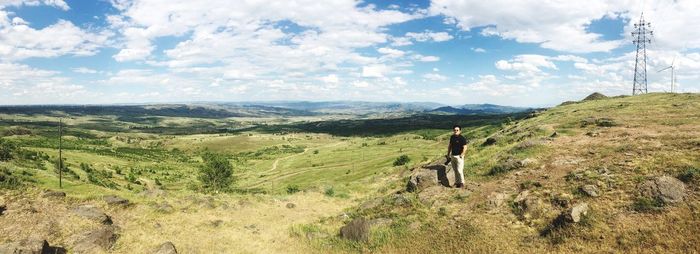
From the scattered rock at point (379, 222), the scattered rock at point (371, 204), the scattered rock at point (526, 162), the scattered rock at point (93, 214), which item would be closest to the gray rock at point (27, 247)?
the scattered rock at point (93, 214)

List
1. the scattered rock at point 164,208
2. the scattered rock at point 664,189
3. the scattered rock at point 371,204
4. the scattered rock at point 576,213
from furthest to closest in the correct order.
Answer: the scattered rock at point 371,204 < the scattered rock at point 164,208 < the scattered rock at point 576,213 < the scattered rock at point 664,189

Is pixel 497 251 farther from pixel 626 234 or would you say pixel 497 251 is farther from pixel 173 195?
pixel 173 195

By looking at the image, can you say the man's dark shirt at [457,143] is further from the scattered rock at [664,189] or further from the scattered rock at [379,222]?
the scattered rock at [664,189]

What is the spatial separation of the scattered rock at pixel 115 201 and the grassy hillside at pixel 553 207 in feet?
43.2

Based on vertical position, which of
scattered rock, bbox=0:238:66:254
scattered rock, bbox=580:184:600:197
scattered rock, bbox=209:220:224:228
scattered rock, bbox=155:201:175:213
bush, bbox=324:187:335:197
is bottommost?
bush, bbox=324:187:335:197

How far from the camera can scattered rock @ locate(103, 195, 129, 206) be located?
1173 inches

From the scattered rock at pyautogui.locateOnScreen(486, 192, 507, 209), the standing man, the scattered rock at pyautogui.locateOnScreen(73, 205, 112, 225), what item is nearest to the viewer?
the scattered rock at pyautogui.locateOnScreen(486, 192, 507, 209)

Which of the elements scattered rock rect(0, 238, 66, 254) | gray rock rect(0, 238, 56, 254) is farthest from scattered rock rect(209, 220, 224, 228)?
gray rock rect(0, 238, 56, 254)

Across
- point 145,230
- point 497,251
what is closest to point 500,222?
point 497,251

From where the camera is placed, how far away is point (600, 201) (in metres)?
21.0

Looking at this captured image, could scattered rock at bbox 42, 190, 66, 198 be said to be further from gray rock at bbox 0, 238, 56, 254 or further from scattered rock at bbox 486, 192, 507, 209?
scattered rock at bbox 486, 192, 507, 209

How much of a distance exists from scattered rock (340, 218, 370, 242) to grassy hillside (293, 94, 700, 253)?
333 millimetres

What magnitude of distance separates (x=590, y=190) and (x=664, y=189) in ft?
10.5

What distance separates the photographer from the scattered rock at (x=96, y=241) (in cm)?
2202
